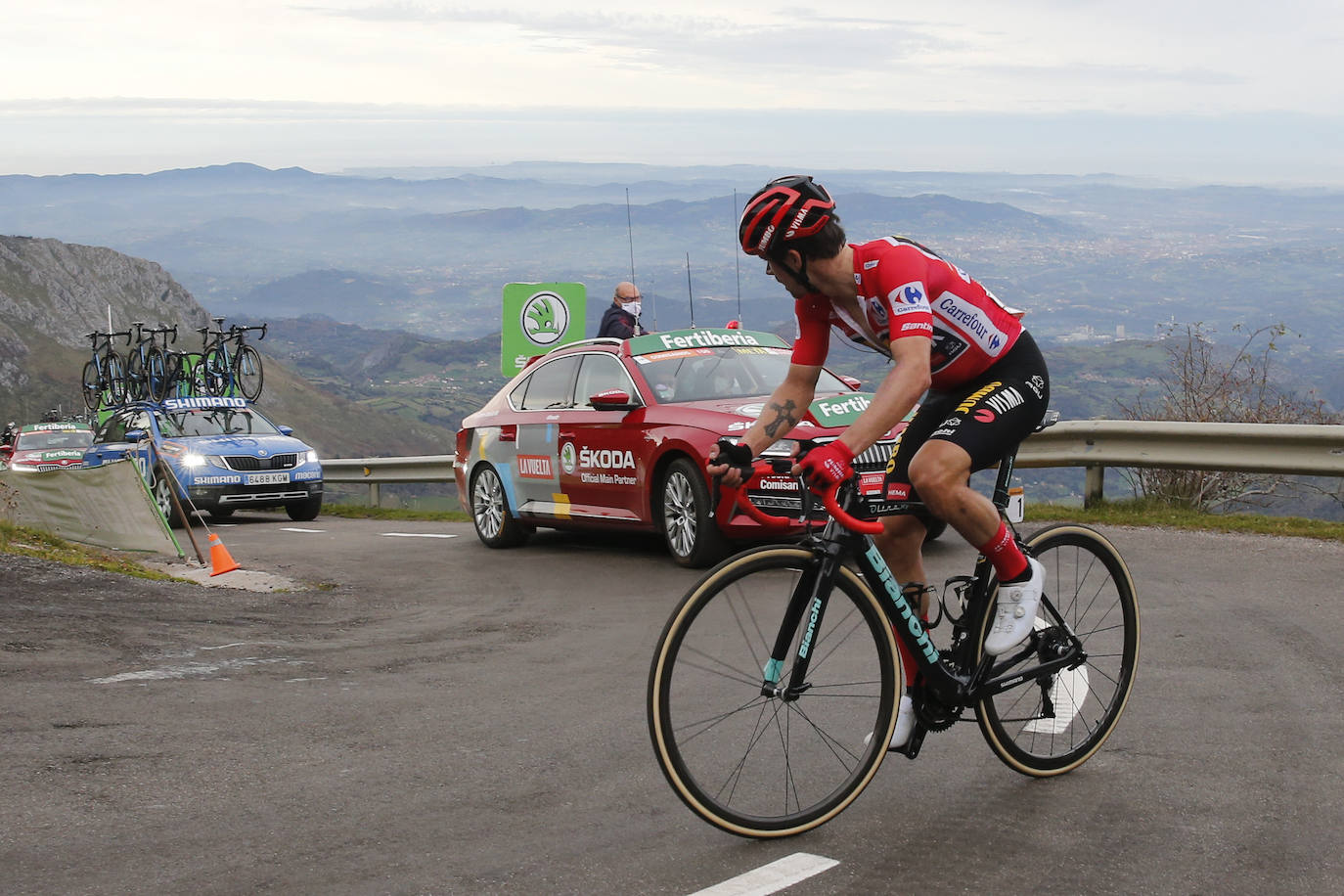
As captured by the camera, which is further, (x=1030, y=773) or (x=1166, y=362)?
(x=1166, y=362)

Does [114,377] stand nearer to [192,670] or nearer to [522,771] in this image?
[192,670]

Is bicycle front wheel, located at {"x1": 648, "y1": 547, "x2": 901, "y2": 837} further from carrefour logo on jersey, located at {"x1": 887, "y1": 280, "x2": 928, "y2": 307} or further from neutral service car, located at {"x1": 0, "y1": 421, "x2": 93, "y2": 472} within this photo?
neutral service car, located at {"x1": 0, "y1": 421, "x2": 93, "y2": 472}

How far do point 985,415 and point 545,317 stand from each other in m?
16.3

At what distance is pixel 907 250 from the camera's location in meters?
4.43

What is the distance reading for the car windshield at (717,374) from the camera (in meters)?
11.5

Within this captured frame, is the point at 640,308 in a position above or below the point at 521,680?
above

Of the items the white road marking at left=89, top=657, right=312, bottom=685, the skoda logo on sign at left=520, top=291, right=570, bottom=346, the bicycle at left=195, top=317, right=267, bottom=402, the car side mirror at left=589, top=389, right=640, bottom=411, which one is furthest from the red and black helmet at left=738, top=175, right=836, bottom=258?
the bicycle at left=195, top=317, right=267, bottom=402

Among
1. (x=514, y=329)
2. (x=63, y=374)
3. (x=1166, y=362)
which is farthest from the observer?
(x=63, y=374)

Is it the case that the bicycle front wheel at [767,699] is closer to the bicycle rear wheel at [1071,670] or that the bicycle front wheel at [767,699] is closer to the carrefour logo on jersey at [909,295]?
the bicycle rear wheel at [1071,670]

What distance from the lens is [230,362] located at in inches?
1159

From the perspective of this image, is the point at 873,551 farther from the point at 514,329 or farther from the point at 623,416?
the point at 514,329

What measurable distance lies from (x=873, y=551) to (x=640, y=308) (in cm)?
1213

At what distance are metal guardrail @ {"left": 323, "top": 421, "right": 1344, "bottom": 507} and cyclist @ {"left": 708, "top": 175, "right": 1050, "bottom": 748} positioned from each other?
24.3 ft

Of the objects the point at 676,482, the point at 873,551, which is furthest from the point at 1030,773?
the point at 676,482
